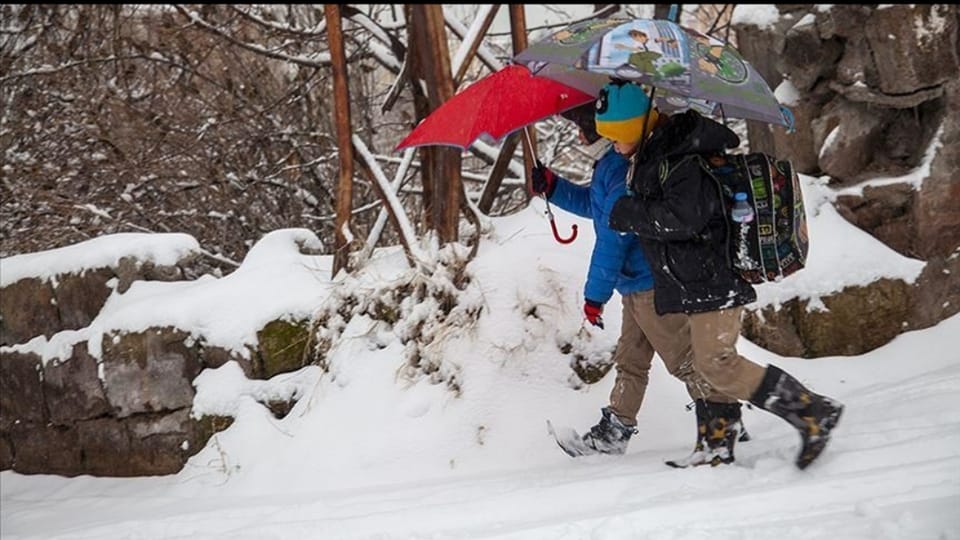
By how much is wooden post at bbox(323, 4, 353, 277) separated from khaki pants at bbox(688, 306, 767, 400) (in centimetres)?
239

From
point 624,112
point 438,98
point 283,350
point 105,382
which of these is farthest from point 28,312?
point 624,112

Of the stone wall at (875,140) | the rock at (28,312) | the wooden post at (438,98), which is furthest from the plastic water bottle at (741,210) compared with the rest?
the rock at (28,312)

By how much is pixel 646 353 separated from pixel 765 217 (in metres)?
0.86

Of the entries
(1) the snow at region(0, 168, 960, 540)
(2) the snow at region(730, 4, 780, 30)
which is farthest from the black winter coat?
(2) the snow at region(730, 4, 780, 30)

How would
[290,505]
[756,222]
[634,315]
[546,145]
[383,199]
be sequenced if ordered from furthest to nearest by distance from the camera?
[546,145], [383,199], [290,505], [634,315], [756,222]

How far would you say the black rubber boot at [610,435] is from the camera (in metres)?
3.22

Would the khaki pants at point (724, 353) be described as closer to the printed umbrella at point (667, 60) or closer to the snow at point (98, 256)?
the printed umbrella at point (667, 60)

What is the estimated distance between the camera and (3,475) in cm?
474

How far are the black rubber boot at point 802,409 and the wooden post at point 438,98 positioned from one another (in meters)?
2.20

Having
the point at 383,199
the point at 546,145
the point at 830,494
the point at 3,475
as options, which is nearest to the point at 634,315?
the point at 830,494

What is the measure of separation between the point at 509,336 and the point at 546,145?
513cm

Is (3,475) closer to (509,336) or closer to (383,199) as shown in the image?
(383,199)

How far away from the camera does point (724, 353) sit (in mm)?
2684

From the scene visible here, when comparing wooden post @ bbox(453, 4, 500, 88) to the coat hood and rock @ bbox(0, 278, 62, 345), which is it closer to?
the coat hood
